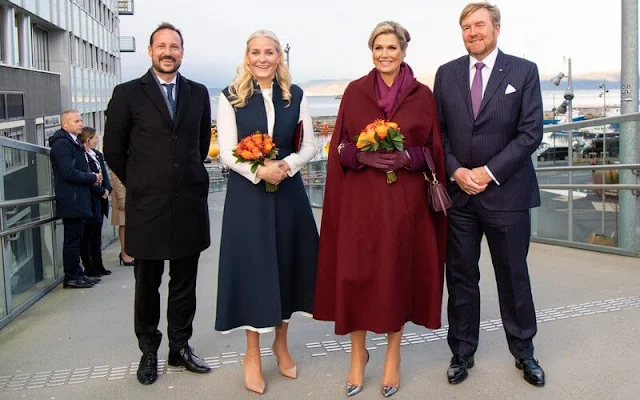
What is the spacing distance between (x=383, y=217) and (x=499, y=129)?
796 mm

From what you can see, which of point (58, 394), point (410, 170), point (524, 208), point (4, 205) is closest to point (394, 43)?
point (410, 170)

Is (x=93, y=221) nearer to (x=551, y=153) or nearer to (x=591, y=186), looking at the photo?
(x=551, y=153)

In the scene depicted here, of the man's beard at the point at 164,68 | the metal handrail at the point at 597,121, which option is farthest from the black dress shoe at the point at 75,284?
the metal handrail at the point at 597,121

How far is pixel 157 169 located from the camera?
3.72 meters

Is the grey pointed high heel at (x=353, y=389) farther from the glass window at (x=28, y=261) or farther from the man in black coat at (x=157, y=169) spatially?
the glass window at (x=28, y=261)

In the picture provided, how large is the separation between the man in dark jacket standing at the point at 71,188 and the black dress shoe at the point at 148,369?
2.93m

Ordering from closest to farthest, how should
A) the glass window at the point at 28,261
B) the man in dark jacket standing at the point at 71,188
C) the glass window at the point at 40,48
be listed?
the glass window at the point at 28,261 < the man in dark jacket standing at the point at 71,188 < the glass window at the point at 40,48

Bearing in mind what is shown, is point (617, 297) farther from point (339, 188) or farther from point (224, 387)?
point (224, 387)

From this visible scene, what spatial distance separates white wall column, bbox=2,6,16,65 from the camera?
82.1 feet

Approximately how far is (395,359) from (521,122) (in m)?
1.44

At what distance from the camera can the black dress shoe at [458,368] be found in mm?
3652

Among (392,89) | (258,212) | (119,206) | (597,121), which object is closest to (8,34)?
(119,206)

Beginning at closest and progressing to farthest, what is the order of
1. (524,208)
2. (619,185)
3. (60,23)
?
(524,208) → (619,185) → (60,23)

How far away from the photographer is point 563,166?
26.0 feet
